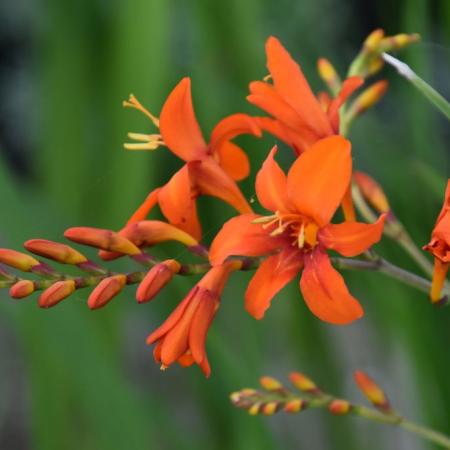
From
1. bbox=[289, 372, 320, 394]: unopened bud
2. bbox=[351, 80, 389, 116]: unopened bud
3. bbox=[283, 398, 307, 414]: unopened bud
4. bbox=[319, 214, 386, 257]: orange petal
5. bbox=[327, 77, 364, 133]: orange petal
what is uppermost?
bbox=[327, 77, 364, 133]: orange petal

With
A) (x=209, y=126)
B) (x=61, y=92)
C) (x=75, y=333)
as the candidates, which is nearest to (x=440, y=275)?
(x=75, y=333)

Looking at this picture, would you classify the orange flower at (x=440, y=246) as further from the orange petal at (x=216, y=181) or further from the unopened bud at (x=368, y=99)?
the unopened bud at (x=368, y=99)

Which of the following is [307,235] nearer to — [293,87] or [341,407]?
[293,87]

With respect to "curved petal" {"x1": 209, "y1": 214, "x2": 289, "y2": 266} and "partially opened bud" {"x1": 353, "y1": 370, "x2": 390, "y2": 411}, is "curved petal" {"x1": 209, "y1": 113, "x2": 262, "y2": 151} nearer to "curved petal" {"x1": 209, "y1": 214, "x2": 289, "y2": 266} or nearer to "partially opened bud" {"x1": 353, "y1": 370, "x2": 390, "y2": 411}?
"curved petal" {"x1": 209, "y1": 214, "x2": 289, "y2": 266}

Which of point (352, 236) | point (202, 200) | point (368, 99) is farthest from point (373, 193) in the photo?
point (202, 200)

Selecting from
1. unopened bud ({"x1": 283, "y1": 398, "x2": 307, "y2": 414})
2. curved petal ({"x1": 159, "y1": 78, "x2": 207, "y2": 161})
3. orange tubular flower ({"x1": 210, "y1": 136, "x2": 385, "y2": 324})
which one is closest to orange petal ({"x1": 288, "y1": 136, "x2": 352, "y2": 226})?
orange tubular flower ({"x1": 210, "y1": 136, "x2": 385, "y2": 324})

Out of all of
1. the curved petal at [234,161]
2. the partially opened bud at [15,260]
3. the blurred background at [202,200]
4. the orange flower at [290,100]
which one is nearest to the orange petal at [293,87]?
the orange flower at [290,100]
